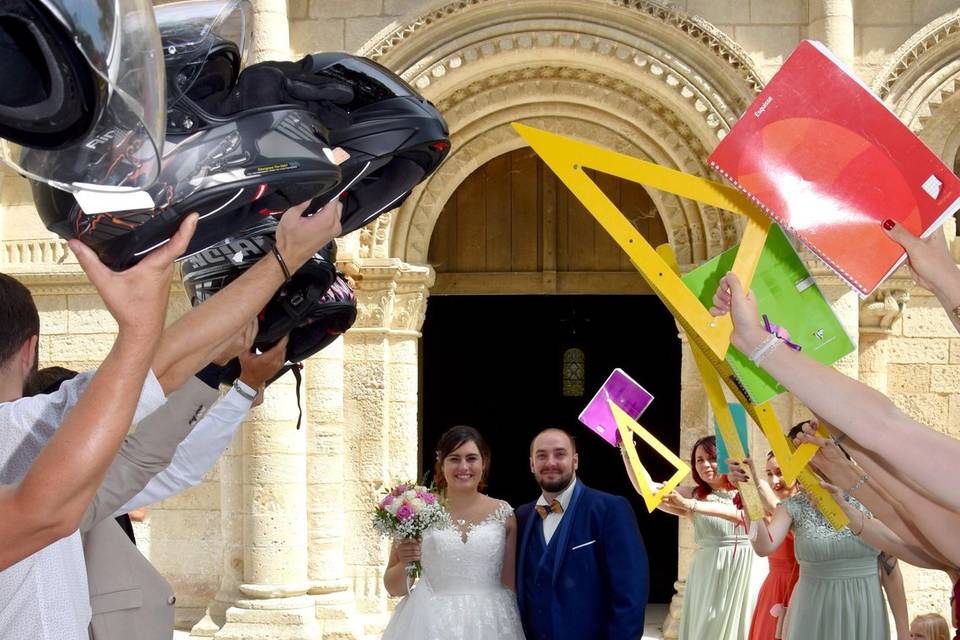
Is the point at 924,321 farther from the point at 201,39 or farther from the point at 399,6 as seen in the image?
the point at 201,39

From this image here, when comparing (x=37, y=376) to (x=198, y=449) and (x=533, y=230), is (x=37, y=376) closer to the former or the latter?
(x=198, y=449)

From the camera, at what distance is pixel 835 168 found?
2418 millimetres

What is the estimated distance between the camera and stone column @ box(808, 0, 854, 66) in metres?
8.03

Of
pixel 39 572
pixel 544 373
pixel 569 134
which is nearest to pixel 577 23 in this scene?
pixel 569 134

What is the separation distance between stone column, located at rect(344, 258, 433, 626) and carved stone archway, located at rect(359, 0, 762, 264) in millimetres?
276

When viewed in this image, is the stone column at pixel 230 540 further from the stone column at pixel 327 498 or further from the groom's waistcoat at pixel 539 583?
the groom's waistcoat at pixel 539 583

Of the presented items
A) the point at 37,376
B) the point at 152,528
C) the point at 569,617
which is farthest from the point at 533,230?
the point at 37,376

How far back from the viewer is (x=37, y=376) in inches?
118

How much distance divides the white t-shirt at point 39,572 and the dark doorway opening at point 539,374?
33.7 feet

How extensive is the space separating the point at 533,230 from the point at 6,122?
9.57 meters

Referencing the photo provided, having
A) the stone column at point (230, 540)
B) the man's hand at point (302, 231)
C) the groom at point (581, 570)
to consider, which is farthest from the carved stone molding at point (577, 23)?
the man's hand at point (302, 231)

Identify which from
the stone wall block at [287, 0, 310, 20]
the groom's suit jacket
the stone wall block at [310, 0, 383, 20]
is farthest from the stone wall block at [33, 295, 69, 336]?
the groom's suit jacket

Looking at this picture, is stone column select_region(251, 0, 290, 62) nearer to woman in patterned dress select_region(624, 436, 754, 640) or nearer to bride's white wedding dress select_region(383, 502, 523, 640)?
woman in patterned dress select_region(624, 436, 754, 640)

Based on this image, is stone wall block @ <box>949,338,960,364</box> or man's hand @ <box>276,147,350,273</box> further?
stone wall block @ <box>949,338,960,364</box>
